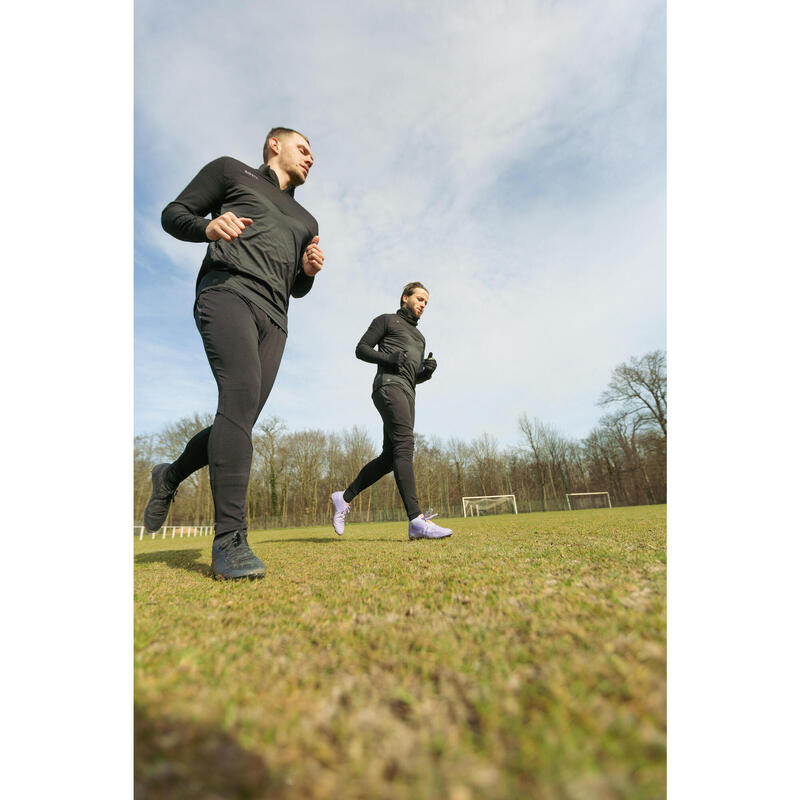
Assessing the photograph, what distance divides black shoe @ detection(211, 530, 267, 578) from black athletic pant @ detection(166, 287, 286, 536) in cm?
4

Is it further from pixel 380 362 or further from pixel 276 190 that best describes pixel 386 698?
pixel 380 362

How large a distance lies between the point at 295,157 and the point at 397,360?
1865mm

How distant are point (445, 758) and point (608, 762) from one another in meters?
0.19

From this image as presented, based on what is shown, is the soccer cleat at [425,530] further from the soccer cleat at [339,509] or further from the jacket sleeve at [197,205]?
the jacket sleeve at [197,205]

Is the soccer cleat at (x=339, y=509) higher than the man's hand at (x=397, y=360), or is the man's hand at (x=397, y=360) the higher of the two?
the man's hand at (x=397, y=360)

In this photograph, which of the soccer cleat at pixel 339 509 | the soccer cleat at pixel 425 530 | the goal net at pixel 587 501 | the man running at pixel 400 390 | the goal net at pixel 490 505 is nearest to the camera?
the soccer cleat at pixel 425 530

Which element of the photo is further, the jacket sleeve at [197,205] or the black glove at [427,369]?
the black glove at [427,369]

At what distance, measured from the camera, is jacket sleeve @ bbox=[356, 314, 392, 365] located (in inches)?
160

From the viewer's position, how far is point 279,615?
1.21 meters

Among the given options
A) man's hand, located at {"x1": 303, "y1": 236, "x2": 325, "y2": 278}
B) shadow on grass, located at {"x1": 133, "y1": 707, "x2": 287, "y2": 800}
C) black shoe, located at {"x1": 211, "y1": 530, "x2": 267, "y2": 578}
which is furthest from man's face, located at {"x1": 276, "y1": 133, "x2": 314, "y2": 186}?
shadow on grass, located at {"x1": 133, "y1": 707, "x2": 287, "y2": 800}

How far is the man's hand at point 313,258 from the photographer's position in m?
2.60

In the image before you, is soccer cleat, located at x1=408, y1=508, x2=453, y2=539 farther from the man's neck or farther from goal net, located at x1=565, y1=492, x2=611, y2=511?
goal net, located at x1=565, y1=492, x2=611, y2=511

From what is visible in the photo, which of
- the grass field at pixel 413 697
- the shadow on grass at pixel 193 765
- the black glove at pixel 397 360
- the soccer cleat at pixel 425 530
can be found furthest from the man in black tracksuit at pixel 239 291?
the soccer cleat at pixel 425 530
